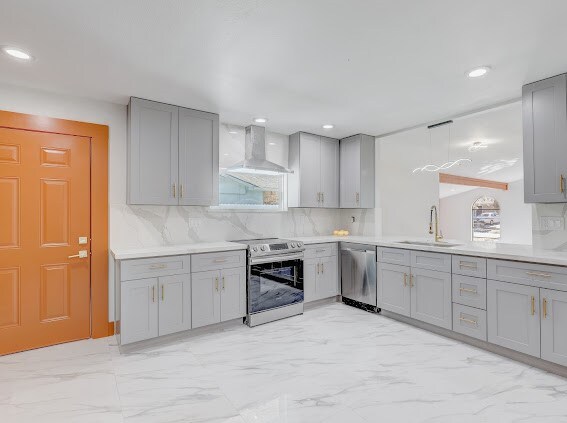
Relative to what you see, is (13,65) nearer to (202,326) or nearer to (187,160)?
(187,160)

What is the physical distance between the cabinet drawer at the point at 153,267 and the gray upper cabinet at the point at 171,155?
636 millimetres

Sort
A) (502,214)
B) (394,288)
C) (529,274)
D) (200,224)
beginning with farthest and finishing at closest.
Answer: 1. (502,214)
2. (200,224)
3. (394,288)
4. (529,274)

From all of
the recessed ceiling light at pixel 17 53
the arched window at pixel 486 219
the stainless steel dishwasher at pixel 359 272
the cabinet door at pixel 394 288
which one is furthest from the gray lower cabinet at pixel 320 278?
the arched window at pixel 486 219

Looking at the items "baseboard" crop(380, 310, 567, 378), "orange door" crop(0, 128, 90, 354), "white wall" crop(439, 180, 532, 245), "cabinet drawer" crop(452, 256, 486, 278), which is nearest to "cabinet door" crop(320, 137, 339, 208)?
"baseboard" crop(380, 310, 567, 378)

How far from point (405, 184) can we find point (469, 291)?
309cm

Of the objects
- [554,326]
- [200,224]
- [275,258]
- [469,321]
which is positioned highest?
[200,224]

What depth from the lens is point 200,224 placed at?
3.81m

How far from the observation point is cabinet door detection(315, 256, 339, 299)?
4.15 metres

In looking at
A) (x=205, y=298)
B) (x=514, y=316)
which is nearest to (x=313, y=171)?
(x=205, y=298)

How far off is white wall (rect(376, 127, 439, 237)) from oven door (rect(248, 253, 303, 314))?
1.91m

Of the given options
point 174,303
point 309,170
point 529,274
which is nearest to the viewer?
point 529,274

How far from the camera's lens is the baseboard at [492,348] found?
2.43 metres

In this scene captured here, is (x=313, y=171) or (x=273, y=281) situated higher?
(x=313, y=171)

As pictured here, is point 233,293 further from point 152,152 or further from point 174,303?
point 152,152
